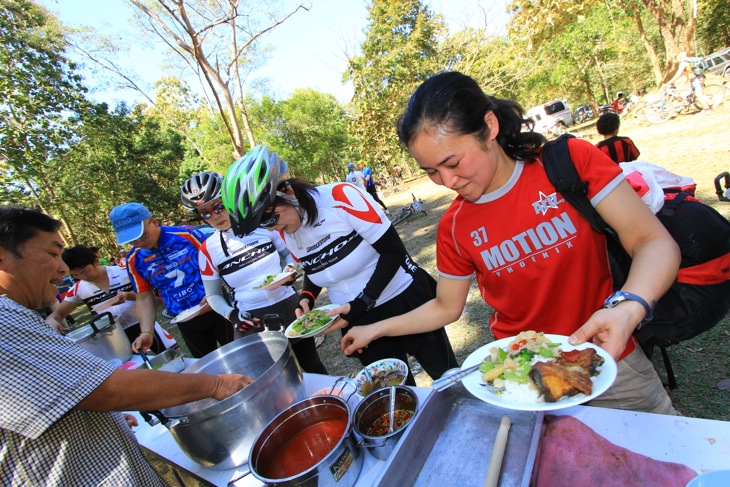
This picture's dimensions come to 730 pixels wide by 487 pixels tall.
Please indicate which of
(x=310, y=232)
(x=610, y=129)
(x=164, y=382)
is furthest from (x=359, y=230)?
(x=610, y=129)

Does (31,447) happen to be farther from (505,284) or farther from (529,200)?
(529,200)

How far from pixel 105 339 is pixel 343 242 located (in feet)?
7.86

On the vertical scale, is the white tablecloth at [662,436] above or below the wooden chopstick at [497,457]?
below

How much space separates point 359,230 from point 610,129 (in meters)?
5.16

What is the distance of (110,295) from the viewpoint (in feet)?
14.2

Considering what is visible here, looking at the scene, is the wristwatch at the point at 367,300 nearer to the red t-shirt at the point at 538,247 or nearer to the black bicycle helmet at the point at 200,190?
the red t-shirt at the point at 538,247

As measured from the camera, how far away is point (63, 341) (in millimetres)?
1260

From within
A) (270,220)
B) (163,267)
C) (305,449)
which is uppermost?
(270,220)

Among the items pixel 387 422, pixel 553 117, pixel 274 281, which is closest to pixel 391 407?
pixel 387 422

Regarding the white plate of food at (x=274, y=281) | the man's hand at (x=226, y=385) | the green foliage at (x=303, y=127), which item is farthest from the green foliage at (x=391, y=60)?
the man's hand at (x=226, y=385)

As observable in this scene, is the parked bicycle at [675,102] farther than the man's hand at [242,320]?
Yes

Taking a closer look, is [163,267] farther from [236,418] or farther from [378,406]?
[378,406]

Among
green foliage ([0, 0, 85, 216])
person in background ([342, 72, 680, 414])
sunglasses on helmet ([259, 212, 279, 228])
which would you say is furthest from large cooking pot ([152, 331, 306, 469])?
green foliage ([0, 0, 85, 216])

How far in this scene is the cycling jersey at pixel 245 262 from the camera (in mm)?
3076
